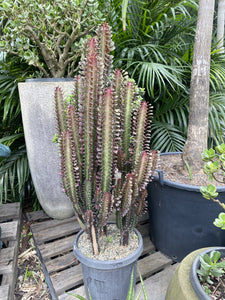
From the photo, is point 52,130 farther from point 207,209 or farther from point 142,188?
point 207,209

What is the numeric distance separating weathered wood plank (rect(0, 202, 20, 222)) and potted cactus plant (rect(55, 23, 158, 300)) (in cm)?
87

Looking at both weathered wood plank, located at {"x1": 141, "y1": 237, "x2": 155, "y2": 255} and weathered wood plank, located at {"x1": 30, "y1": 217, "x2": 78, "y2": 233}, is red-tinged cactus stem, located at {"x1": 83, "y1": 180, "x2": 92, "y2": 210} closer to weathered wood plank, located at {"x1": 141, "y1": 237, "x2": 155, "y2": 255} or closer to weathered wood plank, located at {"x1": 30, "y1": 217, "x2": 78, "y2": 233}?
weathered wood plank, located at {"x1": 141, "y1": 237, "x2": 155, "y2": 255}

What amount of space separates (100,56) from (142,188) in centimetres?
54

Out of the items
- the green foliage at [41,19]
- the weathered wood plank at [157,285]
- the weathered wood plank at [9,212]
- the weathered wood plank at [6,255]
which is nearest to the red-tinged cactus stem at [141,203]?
the weathered wood plank at [157,285]

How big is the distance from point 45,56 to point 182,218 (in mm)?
1192

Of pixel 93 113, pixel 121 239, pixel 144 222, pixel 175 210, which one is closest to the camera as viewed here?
pixel 93 113

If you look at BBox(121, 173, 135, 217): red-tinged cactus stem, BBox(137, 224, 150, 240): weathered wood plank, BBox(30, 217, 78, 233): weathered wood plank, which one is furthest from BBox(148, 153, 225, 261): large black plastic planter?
BBox(30, 217, 78, 233): weathered wood plank

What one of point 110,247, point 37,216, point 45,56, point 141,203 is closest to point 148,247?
point 110,247

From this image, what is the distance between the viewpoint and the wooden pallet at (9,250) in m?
1.02

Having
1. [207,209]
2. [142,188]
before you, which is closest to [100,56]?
[142,188]

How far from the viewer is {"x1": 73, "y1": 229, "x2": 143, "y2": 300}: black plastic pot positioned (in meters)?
0.82

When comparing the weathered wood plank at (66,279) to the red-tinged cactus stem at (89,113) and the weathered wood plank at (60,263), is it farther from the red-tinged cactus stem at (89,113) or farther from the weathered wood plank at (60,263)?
the red-tinged cactus stem at (89,113)

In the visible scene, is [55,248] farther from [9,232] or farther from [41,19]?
[41,19]

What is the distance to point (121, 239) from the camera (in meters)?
0.92
